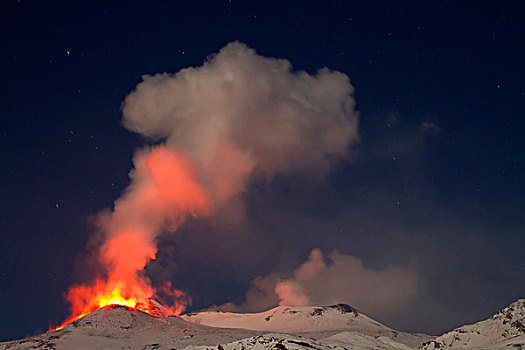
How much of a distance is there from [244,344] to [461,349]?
94280 mm

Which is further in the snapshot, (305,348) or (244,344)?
(244,344)

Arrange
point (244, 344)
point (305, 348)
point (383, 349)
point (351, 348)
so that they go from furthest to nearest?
point (383, 349)
point (351, 348)
point (244, 344)
point (305, 348)

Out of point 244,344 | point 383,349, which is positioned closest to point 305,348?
point 244,344

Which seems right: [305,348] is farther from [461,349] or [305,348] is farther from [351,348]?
[461,349]

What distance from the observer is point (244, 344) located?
546 ft

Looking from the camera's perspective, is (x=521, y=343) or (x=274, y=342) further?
(x=521, y=343)

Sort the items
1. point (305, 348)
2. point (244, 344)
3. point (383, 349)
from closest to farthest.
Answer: point (305, 348) < point (244, 344) < point (383, 349)

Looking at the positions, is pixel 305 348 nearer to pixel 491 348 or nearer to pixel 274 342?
pixel 274 342

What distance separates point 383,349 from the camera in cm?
19675

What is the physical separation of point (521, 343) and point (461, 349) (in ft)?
114

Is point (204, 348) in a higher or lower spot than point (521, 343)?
higher

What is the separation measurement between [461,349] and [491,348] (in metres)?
25.2

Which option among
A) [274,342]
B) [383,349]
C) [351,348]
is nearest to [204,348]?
[274,342]

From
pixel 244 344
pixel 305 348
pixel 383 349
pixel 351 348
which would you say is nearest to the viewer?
pixel 305 348
